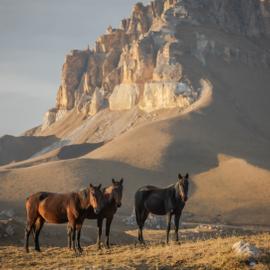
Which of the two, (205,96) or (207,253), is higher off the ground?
(205,96)

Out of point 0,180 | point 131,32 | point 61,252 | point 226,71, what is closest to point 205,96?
point 226,71

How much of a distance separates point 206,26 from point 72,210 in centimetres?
11834

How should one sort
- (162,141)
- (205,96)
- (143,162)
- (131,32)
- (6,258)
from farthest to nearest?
1. (131,32)
2. (205,96)
3. (162,141)
4. (143,162)
5. (6,258)

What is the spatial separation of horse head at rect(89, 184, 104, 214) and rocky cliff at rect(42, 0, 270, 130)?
8978cm

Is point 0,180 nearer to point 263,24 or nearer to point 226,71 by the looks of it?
point 226,71

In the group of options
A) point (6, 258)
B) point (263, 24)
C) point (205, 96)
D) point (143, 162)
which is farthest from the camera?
point (263, 24)

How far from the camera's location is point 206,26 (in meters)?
134

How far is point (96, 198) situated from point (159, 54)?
103 meters

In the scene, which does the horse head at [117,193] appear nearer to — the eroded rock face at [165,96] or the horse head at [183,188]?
the horse head at [183,188]

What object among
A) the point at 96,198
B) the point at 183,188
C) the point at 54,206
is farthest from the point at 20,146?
the point at 96,198

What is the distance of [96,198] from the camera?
19.1 metres

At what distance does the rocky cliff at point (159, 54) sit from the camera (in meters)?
116

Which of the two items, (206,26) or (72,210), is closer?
(72,210)

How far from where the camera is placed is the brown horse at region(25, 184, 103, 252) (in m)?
19.4
